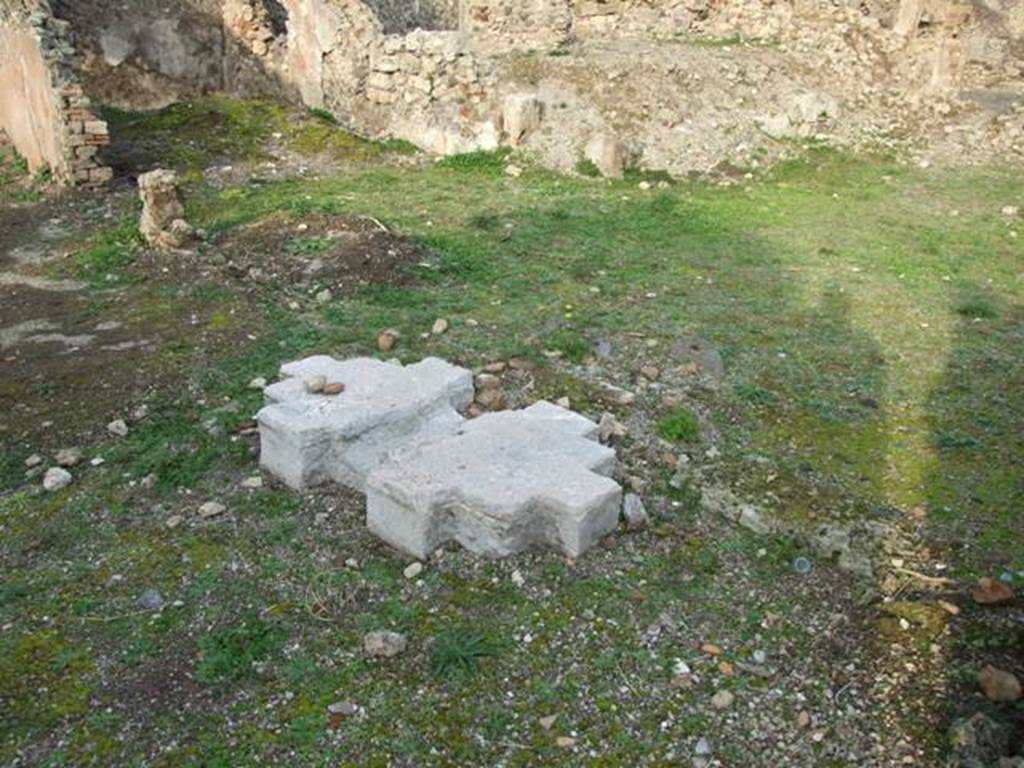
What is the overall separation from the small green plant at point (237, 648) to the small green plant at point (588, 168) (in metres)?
7.33

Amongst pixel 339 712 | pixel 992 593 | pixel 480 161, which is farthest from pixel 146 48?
pixel 992 593

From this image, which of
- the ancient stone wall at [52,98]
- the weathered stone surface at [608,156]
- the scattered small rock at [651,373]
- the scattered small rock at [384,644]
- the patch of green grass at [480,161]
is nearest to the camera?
the scattered small rock at [384,644]

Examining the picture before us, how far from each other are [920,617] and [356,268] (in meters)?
4.84

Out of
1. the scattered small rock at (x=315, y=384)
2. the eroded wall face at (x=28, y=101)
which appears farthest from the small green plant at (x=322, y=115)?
the scattered small rock at (x=315, y=384)

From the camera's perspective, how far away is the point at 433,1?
51.3ft

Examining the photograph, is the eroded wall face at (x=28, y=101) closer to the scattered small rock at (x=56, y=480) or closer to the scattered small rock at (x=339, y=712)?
the scattered small rock at (x=56, y=480)

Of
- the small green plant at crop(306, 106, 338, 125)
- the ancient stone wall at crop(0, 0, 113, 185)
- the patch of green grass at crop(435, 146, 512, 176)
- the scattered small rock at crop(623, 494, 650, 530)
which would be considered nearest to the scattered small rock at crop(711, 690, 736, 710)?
the scattered small rock at crop(623, 494, 650, 530)

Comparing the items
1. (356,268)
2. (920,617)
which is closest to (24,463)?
(356,268)

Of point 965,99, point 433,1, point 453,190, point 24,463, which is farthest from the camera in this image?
point 433,1

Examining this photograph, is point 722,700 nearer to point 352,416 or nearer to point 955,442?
point 352,416

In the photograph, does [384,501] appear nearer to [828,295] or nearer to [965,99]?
[828,295]

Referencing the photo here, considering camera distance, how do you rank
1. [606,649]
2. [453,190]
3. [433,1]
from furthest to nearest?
[433,1] → [453,190] → [606,649]

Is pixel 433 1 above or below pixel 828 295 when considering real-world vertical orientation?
above

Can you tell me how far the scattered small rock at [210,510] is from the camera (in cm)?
429
